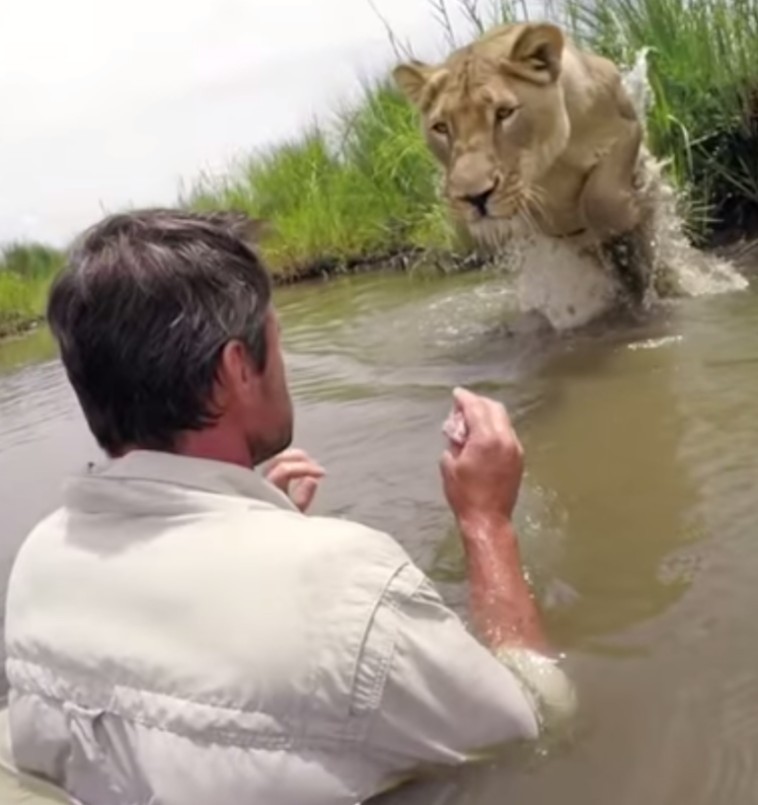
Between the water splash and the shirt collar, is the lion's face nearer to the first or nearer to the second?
the water splash

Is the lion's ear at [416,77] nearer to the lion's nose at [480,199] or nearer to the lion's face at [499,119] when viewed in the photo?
the lion's face at [499,119]

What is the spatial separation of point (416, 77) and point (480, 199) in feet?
2.61

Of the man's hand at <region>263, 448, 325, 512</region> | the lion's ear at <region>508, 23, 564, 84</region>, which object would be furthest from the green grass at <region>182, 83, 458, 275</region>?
the man's hand at <region>263, 448, 325, 512</region>

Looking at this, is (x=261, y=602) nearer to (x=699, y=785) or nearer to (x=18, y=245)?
(x=699, y=785)

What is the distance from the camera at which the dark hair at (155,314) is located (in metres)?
2.33

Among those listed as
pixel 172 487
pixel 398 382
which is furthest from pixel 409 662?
pixel 398 382

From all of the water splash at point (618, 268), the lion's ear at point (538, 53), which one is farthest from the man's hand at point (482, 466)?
the water splash at point (618, 268)

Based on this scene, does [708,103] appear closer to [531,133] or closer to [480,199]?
[531,133]

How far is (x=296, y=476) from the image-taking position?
120 inches

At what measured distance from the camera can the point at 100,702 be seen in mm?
2258

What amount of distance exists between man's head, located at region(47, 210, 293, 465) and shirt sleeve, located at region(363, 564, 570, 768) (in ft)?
1.36

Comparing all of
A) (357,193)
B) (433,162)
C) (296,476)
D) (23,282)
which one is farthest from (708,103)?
(23,282)

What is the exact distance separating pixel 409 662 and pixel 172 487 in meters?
0.45

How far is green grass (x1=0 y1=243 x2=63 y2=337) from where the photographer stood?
42.9 ft
